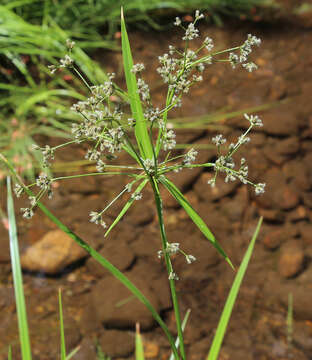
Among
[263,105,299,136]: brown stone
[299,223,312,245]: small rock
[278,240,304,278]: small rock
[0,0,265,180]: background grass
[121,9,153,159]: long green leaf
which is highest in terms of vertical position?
[0,0,265,180]: background grass

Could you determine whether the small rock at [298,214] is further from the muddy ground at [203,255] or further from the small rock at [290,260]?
the small rock at [290,260]

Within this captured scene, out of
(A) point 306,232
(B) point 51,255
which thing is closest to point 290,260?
(A) point 306,232

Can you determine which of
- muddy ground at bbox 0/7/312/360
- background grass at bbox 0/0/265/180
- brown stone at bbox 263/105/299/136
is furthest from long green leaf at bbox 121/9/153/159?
brown stone at bbox 263/105/299/136

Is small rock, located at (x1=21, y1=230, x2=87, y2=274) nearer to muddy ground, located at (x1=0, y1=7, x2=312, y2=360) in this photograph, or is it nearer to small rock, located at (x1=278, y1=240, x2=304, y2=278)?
muddy ground, located at (x1=0, y1=7, x2=312, y2=360)

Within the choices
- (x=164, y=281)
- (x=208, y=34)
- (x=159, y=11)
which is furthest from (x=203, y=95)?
(x=164, y=281)

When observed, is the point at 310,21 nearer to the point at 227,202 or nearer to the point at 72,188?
the point at 227,202

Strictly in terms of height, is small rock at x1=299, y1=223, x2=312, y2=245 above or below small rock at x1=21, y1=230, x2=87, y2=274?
below

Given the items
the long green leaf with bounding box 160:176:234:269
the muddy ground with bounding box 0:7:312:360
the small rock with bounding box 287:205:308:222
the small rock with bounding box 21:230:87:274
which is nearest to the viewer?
the long green leaf with bounding box 160:176:234:269
